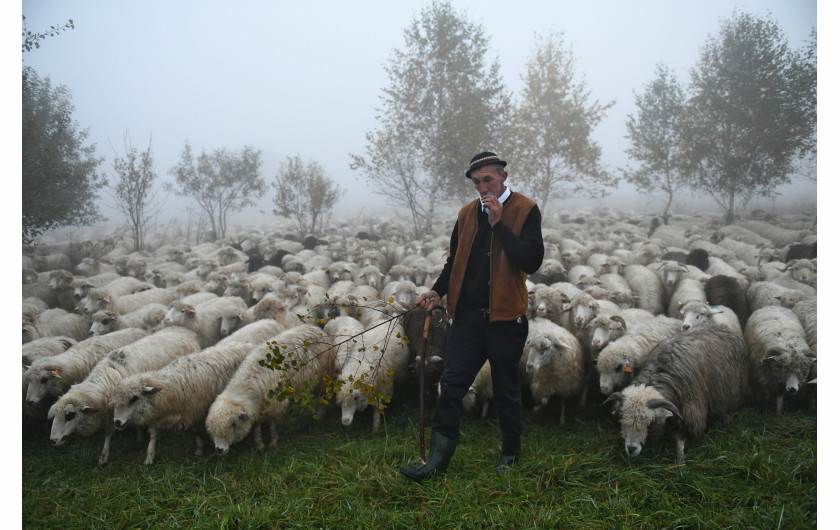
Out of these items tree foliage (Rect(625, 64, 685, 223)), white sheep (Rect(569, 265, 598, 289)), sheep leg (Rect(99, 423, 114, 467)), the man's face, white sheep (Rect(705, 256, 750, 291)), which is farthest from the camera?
white sheep (Rect(569, 265, 598, 289))

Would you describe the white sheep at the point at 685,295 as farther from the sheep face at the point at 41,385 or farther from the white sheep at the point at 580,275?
the sheep face at the point at 41,385

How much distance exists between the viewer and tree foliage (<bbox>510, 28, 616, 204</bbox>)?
7.22 m

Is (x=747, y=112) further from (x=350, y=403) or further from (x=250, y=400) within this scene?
(x=250, y=400)

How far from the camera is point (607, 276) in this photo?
802 centimetres

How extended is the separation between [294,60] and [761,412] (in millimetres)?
8072

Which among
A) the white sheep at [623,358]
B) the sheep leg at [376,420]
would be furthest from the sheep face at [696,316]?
the sheep leg at [376,420]

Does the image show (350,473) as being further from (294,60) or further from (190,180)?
(294,60)

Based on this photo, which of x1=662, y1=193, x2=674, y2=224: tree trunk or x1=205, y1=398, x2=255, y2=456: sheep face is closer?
x1=205, y1=398, x2=255, y2=456: sheep face

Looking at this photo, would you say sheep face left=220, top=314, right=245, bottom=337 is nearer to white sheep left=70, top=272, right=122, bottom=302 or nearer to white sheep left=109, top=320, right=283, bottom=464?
white sheep left=109, top=320, right=283, bottom=464

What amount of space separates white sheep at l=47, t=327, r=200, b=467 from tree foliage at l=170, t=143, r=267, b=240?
2.92 m

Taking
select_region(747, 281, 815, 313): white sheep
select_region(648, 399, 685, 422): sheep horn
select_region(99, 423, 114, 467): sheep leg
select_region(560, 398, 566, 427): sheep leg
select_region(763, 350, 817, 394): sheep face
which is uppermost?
select_region(747, 281, 815, 313): white sheep

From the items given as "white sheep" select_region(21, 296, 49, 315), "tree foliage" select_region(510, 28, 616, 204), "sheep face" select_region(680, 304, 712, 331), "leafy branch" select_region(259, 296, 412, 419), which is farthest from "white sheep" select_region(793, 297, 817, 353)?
"white sheep" select_region(21, 296, 49, 315)
